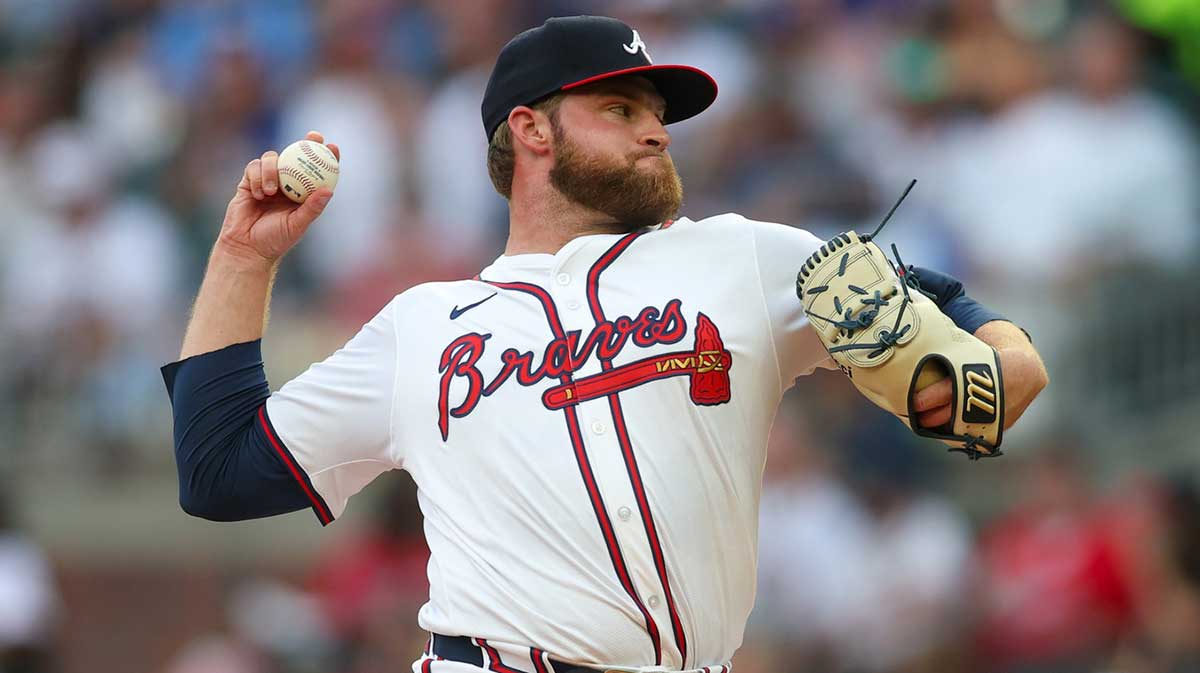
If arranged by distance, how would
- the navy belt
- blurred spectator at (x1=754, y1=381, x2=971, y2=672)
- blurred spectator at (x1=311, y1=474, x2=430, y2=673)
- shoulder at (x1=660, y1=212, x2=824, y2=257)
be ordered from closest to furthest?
1. the navy belt
2. shoulder at (x1=660, y1=212, x2=824, y2=257)
3. blurred spectator at (x1=311, y1=474, x2=430, y2=673)
4. blurred spectator at (x1=754, y1=381, x2=971, y2=672)

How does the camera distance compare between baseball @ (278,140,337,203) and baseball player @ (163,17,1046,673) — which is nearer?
baseball player @ (163,17,1046,673)

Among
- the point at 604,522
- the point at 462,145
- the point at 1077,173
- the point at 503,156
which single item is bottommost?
the point at 604,522

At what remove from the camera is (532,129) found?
3979 mm

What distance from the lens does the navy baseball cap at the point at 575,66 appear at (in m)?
3.83

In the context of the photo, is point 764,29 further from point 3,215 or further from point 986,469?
point 3,215

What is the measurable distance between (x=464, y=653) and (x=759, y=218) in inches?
189

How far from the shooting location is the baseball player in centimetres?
348

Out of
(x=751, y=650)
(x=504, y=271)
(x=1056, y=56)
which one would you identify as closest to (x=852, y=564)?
(x=751, y=650)

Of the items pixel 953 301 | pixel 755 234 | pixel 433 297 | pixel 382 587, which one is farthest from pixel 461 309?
pixel 382 587

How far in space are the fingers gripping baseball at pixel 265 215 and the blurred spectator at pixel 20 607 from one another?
4487 mm

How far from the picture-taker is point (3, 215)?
10.3 metres

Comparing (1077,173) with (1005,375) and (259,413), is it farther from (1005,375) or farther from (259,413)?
(259,413)

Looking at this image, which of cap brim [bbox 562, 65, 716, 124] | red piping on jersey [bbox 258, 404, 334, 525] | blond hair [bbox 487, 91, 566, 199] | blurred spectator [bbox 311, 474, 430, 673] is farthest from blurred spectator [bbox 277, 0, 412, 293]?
red piping on jersey [bbox 258, 404, 334, 525]

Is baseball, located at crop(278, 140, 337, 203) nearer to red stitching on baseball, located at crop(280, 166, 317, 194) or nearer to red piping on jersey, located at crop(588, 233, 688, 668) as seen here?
red stitching on baseball, located at crop(280, 166, 317, 194)
